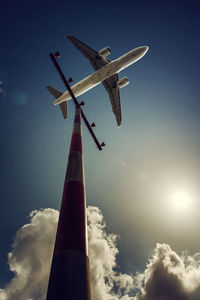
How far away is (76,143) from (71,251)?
5449 millimetres

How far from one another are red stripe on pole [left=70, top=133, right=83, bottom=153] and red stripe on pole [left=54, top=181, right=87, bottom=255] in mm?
2380

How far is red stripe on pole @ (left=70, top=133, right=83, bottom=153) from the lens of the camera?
8.59m

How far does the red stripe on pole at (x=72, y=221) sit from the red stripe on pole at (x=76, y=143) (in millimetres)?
2380

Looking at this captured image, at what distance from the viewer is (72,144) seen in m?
8.91

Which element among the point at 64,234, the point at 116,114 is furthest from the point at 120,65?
the point at 64,234

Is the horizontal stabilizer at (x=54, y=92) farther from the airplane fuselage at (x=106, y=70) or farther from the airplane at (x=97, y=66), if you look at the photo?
the airplane fuselage at (x=106, y=70)

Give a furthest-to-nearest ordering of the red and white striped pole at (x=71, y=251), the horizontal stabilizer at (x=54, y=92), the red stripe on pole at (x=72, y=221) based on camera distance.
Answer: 1. the horizontal stabilizer at (x=54, y=92)
2. the red stripe on pole at (x=72, y=221)
3. the red and white striped pole at (x=71, y=251)

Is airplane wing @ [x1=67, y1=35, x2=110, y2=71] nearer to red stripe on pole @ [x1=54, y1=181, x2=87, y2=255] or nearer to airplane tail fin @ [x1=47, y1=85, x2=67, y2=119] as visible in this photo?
airplane tail fin @ [x1=47, y1=85, x2=67, y2=119]

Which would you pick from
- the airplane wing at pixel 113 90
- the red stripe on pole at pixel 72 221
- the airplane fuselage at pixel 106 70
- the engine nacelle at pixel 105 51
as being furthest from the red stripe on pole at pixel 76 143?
the airplane wing at pixel 113 90

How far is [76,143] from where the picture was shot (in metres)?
8.98

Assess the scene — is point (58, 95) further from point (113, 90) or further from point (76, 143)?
point (76, 143)

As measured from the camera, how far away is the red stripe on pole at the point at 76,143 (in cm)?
859

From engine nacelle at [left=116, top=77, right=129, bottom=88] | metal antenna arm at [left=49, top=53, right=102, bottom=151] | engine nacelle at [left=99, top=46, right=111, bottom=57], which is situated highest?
engine nacelle at [left=99, top=46, right=111, bottom=57]

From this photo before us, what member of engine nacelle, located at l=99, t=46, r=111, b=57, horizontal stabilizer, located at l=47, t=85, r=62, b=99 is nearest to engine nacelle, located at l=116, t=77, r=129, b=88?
engine nacelle, located at l=99, t=46, r=111, b=57
